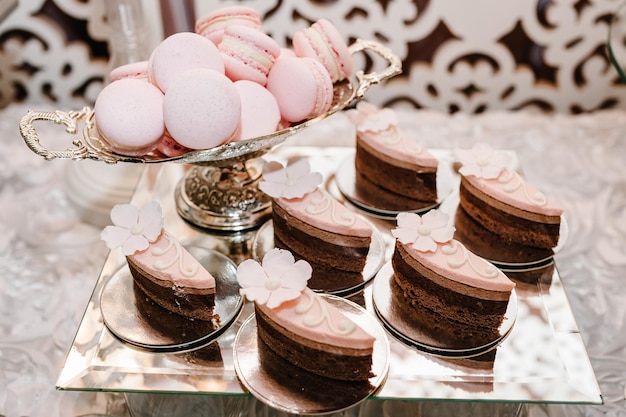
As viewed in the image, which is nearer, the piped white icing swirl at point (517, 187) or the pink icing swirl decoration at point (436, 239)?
the pink icing swirl decoration at point (436, 239)

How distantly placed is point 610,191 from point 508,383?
30.1 inches

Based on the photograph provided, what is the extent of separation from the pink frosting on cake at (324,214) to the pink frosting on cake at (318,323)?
0.16 meters

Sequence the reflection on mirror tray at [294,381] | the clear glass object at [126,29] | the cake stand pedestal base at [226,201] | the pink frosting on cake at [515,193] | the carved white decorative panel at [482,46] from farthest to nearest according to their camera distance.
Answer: the carved white decorative panel at [482,46]
the clear glass object at [126,29]
the cake stand pedestal base at [226,201]
the pink frosting on cake at [515,193]
the reflection on mirror tray at [294,381]

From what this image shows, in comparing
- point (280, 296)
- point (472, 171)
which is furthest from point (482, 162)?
point (280, 296)

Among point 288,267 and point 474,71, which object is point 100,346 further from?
point 474,71

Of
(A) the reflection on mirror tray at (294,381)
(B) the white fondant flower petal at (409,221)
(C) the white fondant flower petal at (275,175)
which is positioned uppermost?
(C) the white fondant flower petal at (275,175)

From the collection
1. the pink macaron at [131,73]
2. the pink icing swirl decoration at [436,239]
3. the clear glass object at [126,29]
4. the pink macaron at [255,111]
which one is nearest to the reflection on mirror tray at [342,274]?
the pink icing swirl decoration at [436,239]

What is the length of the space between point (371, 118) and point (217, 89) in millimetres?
405

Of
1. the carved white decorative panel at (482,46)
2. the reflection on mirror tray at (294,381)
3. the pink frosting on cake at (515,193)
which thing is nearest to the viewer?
the reflection on mirror tray at (294,381)

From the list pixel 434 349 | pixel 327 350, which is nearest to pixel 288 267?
pixel 327 350

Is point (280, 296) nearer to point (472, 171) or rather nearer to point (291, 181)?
point (291, 181)

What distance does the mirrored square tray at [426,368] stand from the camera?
0.88m

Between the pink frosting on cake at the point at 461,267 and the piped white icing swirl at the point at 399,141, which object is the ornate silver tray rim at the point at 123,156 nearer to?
the piped white icing swirl at the point at 399,141

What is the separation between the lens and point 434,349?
3.01 ft
